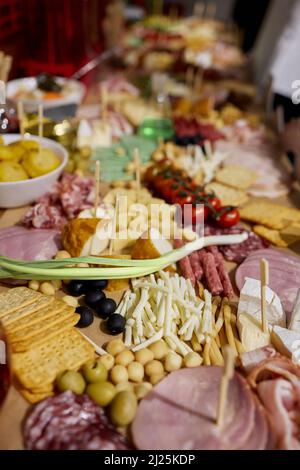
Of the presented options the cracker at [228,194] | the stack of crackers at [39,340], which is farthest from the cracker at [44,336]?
the cracker at [228,194]

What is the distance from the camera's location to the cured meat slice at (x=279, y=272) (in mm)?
1646

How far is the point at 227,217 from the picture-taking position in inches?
79.3

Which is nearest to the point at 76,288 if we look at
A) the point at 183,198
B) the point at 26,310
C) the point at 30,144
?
the point at 26,310

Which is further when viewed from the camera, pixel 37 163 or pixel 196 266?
pixel 37 163

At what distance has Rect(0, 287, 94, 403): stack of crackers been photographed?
48.9 inches

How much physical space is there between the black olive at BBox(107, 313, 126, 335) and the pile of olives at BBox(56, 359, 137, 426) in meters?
0.17

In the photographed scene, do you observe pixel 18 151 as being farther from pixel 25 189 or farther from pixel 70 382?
pixel 70 382

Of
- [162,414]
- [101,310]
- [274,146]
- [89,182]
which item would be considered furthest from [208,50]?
[162,414]

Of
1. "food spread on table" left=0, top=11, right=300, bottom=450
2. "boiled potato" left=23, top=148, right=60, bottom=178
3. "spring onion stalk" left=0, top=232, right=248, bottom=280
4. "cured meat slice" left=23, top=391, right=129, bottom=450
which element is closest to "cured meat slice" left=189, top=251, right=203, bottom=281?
"food spread on table" left=0, top=11, right=300, bottom=450

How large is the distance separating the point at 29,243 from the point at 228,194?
112 centimetres

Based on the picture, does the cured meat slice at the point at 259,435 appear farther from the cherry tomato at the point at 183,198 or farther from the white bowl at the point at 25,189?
the white bowl at the point at 25,189

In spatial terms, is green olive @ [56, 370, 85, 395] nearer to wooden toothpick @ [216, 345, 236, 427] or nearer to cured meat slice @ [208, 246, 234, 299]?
wooden toothpick @ [216, 345, 236, 427]

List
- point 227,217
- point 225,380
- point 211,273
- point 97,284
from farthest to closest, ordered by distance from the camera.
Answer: point 227,217 → point 211,273 → point 97,284 → point 225,380
